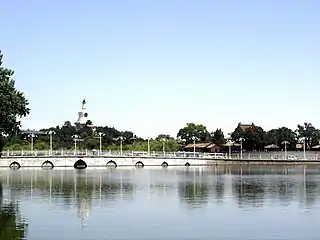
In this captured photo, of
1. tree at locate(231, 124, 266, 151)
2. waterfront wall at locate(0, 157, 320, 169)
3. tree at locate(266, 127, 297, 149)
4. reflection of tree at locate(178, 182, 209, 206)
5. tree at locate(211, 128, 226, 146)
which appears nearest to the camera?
reflection of tree at locate(178, 182, 209, 206)

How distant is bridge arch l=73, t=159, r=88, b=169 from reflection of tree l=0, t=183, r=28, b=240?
6781 cm

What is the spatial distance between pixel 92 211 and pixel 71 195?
9.42 m

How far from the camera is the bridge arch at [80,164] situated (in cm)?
9646

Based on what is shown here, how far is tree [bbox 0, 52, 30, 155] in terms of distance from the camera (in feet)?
115

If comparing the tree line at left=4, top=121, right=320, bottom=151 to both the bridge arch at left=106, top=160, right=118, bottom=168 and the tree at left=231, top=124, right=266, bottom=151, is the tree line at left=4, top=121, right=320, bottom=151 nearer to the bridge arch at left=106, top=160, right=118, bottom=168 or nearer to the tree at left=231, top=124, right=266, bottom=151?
the tree at left=231, top=124, right=266, bottom=151

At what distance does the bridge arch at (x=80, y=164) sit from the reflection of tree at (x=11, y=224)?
67.8 meters

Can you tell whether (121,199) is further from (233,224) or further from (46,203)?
(233,224)

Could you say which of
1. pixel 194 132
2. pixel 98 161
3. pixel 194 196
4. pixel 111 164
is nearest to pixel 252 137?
pixel 194 132

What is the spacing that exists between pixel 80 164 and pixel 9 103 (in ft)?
211

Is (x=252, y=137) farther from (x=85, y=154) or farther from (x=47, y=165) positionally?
(x=47, y=165)

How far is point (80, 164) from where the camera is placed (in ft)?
324

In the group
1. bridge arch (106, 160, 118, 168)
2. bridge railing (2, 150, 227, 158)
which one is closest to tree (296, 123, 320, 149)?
bridge railing (2, 150, 227, 158)

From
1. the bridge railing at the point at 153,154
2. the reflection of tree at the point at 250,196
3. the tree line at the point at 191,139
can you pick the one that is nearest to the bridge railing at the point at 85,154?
the bridge railing at the point at 153,154

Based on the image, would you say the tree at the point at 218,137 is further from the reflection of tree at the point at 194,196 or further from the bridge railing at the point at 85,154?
the reflection of tree at the point at 194,196
